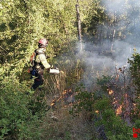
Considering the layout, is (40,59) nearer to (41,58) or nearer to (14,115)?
(41,58)

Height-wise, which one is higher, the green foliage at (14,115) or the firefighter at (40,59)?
the firefighter at (40,59)

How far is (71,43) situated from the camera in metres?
6.36

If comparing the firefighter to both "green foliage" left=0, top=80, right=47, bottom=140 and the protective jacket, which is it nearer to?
the protective jacket

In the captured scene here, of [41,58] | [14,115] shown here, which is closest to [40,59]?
[41,58]

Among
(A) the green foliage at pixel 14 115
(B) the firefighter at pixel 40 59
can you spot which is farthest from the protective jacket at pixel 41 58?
(A) the green foliage at pixel 14 115

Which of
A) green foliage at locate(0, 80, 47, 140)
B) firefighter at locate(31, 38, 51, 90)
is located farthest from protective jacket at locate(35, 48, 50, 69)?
green foliage at locate(0, 80, 47, 140)

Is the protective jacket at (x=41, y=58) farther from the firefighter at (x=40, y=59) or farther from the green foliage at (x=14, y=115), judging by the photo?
the green foliage at (x=14, y=115)

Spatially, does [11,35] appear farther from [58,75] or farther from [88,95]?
[88,95]

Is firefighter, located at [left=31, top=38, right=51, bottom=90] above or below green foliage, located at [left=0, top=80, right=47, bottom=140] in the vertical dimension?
above

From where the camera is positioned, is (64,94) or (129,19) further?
(129,19)

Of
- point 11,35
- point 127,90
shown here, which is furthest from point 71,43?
point 127,90

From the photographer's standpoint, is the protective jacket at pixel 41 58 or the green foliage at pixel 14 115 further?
the protective jacket at pixel 41 58

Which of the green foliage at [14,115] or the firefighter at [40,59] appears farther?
the firefighter at [40,59]

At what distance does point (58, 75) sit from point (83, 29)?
11000 millimetres
